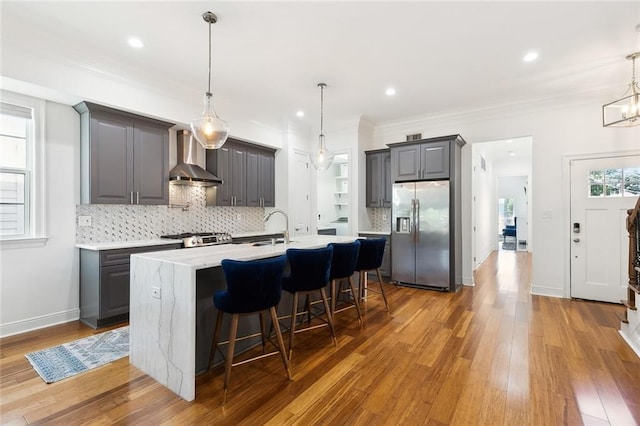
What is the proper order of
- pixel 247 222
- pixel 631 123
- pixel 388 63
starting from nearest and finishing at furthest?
pixel 631 123, pixel 388 63, pixel 247 222

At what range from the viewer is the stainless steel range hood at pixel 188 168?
4238 millimetres

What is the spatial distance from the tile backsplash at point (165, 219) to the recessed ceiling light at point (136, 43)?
190 centimetres

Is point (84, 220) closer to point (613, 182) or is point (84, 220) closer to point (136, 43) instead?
point (136, 43)

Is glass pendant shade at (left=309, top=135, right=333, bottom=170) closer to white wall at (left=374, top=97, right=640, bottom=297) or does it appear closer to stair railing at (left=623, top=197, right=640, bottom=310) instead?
white wall at (left=374, top=97, right=640, bottom=297)

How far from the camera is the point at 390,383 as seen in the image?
7.47ft

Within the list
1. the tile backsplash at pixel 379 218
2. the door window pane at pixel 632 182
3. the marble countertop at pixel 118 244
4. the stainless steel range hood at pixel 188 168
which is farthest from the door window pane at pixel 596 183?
the marble countertop at pixel 118 244

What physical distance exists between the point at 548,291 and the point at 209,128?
518 cm

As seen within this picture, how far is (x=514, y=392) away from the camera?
215 centimetres

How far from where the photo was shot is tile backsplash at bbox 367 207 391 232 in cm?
621

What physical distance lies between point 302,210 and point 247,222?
44.2 inches

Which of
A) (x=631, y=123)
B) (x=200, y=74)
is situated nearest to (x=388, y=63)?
(x=200, y=74)

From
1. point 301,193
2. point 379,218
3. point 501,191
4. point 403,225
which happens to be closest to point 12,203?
point 301,193

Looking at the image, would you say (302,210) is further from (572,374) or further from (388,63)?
(572,374)

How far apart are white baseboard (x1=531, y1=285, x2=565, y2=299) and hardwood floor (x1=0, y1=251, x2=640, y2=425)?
3.32ft
